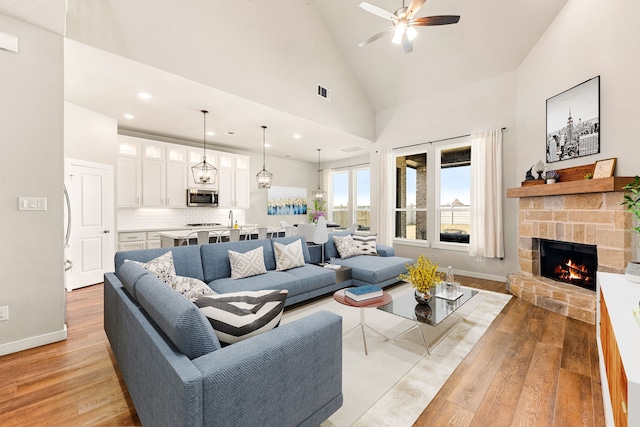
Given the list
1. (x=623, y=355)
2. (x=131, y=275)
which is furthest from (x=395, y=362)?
(x=131, y=275)

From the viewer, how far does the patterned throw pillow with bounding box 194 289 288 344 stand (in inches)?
52.9

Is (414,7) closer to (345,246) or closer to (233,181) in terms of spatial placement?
(345,246)

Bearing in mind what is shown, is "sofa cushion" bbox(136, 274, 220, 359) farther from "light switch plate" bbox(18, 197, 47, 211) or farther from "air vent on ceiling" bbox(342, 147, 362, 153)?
"air vent on ceiling" bbox(342, 147, 362, 153)

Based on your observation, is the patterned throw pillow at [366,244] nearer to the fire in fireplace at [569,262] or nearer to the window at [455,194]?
the window at [455,194]

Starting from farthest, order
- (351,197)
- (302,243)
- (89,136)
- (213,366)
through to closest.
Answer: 1. (351,197)
2. (89,136)
3. (302,243)
4. (213,366)

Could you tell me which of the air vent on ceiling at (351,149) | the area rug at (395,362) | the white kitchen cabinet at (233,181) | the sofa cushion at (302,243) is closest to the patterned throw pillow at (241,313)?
the area rug at (395,362)

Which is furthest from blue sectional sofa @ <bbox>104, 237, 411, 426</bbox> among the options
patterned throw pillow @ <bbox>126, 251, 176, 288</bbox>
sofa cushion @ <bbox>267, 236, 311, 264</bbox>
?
sofa cushion @ <bbox>267, 236, 311, 264</bbox>

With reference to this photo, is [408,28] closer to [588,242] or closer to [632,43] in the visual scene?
[632,43]

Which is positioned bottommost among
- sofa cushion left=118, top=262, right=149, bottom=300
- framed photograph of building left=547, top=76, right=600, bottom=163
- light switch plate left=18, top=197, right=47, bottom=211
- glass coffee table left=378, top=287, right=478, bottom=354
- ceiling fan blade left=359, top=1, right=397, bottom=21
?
glass coffee table left=378, top=287, right=478, bottom=354

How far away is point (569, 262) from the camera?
367 centimetres

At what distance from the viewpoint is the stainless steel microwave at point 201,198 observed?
6.10m

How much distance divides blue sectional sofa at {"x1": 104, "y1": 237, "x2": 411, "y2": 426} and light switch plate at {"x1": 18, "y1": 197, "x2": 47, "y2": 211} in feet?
4.63

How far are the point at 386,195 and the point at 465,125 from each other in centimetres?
204

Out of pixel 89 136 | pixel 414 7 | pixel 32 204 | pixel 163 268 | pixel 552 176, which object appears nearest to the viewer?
pixel 163 268
